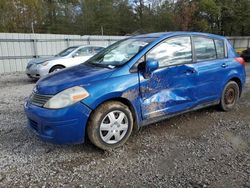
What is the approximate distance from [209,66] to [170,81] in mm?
1042

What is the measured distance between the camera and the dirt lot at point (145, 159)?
2.90m

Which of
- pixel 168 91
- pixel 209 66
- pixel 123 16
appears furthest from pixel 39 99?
pixel 123 16

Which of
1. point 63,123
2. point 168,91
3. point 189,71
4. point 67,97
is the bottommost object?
point 63,123

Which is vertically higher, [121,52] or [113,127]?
[121,52]

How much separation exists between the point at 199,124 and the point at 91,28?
28757 mm

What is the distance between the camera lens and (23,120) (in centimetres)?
486

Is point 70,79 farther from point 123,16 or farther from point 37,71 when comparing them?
point 123,16

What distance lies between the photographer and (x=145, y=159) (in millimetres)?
3373

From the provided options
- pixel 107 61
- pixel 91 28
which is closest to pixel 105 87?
pixel 107 61

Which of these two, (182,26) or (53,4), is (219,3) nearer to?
(182,26)

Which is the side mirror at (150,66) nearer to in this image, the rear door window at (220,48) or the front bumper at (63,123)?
the front bumper at (63,123)

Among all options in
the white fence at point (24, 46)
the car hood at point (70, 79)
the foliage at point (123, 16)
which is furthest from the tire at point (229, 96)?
the foliage at point (123, 16)

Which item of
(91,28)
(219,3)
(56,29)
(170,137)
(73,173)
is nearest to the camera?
(73,173)

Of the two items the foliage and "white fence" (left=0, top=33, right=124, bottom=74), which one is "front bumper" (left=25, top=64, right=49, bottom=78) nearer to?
"white fence" (left=0, top=33, right=124, bottom=74)
